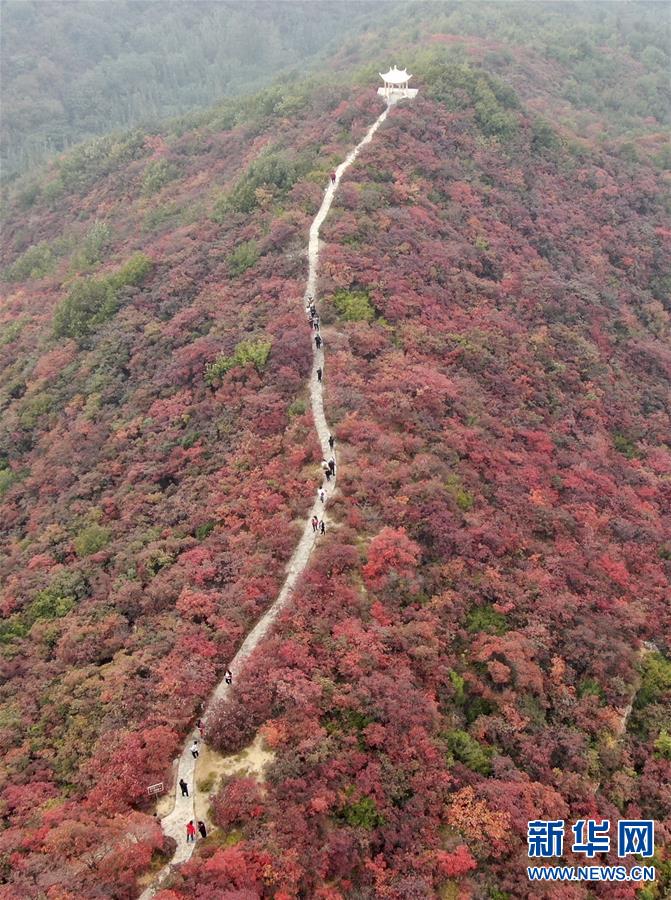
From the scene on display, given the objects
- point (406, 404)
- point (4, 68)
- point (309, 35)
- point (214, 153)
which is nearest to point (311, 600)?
point (406, 404)

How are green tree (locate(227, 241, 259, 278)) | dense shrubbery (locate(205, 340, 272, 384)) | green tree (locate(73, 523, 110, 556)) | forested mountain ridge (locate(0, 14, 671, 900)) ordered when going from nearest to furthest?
forested mountain ridge (locate(0, 14, 671, 900)) → green tree (locate(73, 523, 110, 556)) → dense shrubbery (locate(205, 340, 272, 384)) → green tree (locate(227, 241, 259, 278))

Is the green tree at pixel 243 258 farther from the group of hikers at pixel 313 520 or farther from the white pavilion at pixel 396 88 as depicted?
the white pavilion at pixel 396 88

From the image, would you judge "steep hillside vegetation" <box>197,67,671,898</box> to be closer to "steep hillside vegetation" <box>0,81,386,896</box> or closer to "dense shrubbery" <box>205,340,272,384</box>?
"steep hillside vegetation" <box>0,81,386,896</box>

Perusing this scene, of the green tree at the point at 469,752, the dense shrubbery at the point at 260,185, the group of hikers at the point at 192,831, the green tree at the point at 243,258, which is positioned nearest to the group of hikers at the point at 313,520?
the group of hikers at the point at 192,831

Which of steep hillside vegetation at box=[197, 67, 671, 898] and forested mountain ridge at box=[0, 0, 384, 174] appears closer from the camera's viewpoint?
steep hillside vegetation at box=[197, 67, 671, 898]

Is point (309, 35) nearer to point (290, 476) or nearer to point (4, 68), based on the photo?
point (4, 68)

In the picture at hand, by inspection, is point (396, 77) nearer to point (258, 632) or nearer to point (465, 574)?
point (465, 574)

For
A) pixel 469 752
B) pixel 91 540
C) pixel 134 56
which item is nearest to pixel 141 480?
pixel 91 540

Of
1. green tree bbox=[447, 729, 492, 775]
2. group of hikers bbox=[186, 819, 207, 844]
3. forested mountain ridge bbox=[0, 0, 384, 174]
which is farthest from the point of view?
forested mountain ridge bbox=[0, 0, 384, 174]

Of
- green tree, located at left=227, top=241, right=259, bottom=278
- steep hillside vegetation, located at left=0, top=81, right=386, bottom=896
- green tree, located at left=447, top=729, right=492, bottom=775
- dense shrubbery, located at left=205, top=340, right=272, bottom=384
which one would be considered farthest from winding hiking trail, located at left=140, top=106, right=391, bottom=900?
green tree, located at left=447, top=729, right=492, bottom=775
